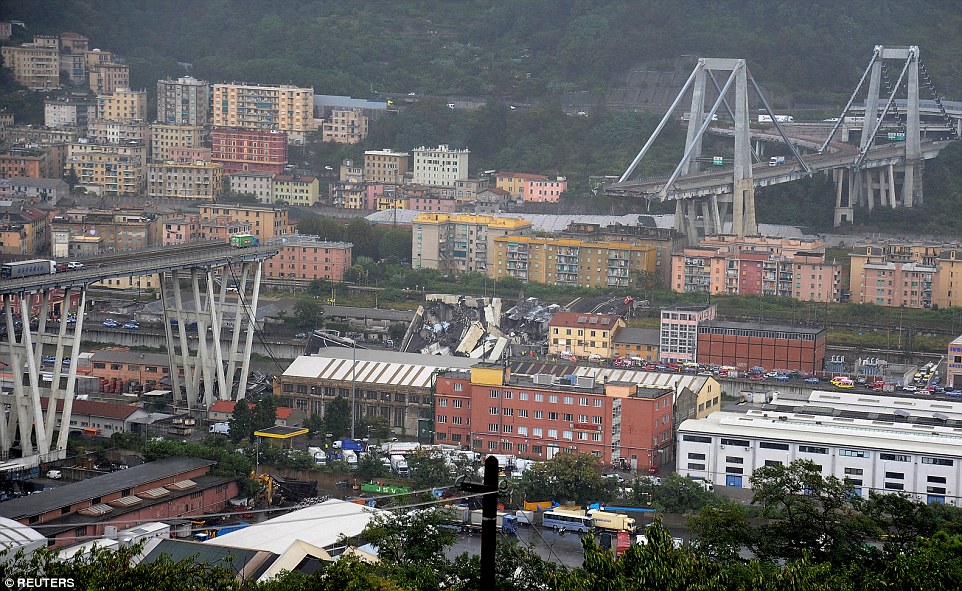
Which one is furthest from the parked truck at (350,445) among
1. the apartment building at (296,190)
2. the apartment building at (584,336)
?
the apartment building at (296,190)

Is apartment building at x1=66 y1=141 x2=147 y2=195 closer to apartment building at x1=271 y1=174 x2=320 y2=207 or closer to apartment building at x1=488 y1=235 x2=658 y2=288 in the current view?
apartment building at x1=271 y1=174 x2=320 y2=207

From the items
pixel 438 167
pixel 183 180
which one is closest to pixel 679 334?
pixel 438 167

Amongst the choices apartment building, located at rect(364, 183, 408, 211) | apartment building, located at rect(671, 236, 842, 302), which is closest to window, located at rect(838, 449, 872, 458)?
apartment building, located at rect(671, 236, 842, 302)

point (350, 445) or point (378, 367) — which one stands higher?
point (378, 367)

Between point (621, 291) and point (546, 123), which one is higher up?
point (546, 123)

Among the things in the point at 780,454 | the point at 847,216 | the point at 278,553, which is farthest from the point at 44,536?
the point at 847,216

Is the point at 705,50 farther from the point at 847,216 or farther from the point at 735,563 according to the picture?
the point at 735,563

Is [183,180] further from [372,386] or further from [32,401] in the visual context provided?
[32,401]
